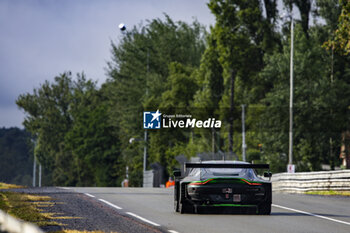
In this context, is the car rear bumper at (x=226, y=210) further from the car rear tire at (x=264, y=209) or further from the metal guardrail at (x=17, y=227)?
the metal guardrail at (x=17, y=227)

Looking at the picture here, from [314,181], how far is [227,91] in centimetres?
3955

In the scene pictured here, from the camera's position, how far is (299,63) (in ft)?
202

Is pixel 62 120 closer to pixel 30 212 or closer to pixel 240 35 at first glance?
pixel 240 35

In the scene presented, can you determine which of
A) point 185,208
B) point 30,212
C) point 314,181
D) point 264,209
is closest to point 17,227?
point 30,212

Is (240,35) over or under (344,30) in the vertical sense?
over

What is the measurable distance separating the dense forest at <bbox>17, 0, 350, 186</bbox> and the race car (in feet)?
97.5

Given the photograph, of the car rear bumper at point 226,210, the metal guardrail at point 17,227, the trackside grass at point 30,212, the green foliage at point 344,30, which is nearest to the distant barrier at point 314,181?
the green foliage at point 344,30

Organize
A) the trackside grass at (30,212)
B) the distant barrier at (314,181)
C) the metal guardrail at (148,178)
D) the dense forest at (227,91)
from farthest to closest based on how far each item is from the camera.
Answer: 1. the metal guardrail at (148,178)
2. the dense forest at (227,91)
3. the distant barrier at (314,181)
4. the trackside grass at (30,212)

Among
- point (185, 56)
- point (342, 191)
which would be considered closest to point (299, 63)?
point (185, 56)

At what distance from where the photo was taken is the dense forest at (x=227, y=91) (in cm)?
6047

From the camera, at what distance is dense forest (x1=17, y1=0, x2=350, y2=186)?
60469 millimetres

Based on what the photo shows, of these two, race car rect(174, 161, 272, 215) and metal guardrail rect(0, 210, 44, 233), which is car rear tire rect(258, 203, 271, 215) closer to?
race car rect(174, 161, 272, 215)

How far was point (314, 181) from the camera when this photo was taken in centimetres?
2980

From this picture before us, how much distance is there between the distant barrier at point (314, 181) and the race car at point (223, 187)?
42.6 ft
